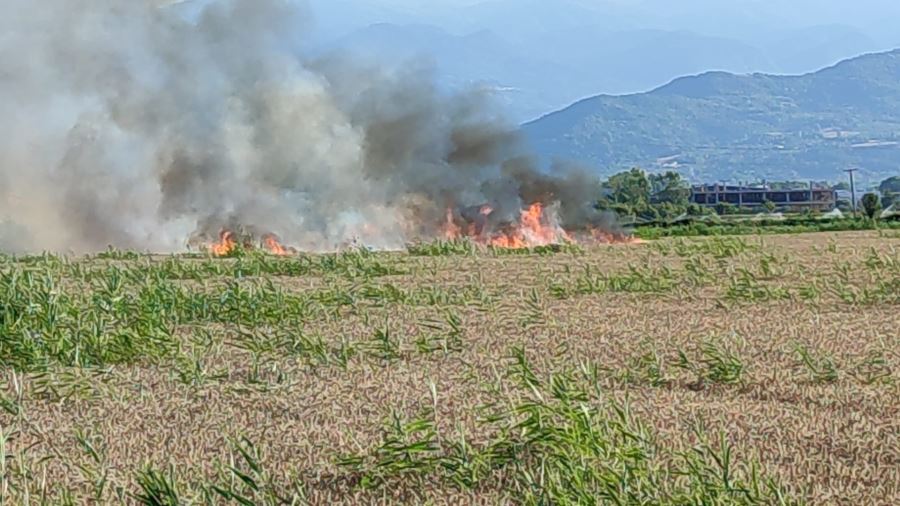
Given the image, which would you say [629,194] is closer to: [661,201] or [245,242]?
[661,201]

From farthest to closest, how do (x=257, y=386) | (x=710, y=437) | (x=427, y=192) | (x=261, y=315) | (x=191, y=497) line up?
(x=427, y=192), (x=261, y=315), (x=257, y=386), (x=710, y=437), (x=191, y=497)

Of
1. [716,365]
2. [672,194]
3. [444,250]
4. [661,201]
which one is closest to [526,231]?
[444,250]

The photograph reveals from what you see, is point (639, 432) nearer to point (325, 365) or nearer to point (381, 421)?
point (381, 421)

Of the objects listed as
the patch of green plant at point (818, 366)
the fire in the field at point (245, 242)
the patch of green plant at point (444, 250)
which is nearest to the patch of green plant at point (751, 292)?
the patch of green plant at point (818, 366)

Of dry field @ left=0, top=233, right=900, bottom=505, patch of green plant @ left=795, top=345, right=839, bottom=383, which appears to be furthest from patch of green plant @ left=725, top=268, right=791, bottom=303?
patch of green plant @ left=795, top=345, right=839, bottom=383

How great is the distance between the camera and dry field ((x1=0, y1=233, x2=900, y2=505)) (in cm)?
675

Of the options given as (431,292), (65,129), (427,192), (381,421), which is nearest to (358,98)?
(427,192)

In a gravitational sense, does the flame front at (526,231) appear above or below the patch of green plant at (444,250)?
above

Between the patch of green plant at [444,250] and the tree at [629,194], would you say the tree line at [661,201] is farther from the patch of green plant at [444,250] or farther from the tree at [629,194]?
the patch of green plant at [444,250]

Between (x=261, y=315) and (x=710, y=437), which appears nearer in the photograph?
(x=710, y=437)

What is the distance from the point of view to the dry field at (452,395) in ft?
22.1

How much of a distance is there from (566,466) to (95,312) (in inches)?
296

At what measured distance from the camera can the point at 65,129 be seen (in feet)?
126

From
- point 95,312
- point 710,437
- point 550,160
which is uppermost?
point 550,160
